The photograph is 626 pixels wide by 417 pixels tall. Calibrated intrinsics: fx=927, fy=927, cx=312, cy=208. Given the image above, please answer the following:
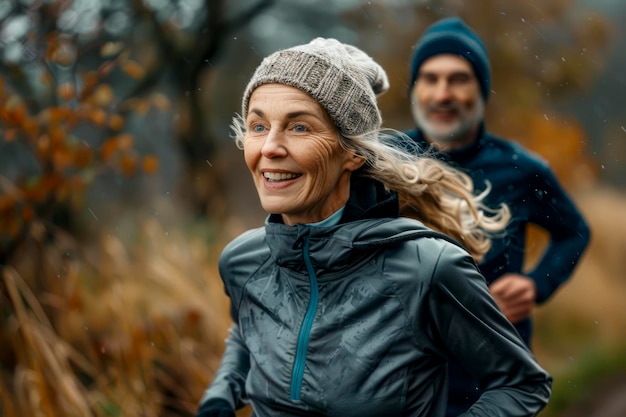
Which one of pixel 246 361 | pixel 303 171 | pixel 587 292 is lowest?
pixel 587 292

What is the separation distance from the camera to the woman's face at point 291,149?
244 centimetres

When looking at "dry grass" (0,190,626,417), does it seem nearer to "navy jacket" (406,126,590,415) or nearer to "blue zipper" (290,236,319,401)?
"navy jacket" (406,126,590,415)

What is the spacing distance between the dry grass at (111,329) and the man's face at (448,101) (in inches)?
74.0

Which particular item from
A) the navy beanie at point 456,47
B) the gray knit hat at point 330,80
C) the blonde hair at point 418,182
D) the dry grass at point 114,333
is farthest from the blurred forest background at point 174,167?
the gray knit hat at point 330,80

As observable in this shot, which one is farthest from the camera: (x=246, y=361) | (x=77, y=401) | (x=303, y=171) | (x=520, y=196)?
(x=77, y=401)

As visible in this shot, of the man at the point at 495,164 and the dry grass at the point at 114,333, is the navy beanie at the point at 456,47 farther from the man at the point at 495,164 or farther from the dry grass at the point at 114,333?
the dry grass at the point at 114,333

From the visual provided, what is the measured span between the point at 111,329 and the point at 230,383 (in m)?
3.07

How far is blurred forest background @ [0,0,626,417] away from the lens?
514 cm

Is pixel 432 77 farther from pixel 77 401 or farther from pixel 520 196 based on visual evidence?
pixel 77 401

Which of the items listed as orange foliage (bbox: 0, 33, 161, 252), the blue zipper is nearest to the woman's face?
the blue zipper

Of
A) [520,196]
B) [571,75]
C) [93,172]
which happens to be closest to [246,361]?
[520,196]

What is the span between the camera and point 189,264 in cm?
570

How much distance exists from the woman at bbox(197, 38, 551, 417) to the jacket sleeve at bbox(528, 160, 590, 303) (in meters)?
1.55

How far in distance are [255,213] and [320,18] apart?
2.12m
